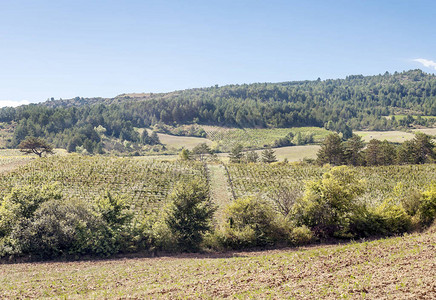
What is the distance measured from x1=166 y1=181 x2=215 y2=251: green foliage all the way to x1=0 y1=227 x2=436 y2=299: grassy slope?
13.5 ft

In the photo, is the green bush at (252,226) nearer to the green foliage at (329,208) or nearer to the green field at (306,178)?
the green foliage at (329,208)

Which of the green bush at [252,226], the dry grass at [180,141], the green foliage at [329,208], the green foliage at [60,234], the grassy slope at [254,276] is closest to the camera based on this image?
the grassy slope at [254,276]

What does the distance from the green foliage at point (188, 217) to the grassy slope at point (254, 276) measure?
4.11 m

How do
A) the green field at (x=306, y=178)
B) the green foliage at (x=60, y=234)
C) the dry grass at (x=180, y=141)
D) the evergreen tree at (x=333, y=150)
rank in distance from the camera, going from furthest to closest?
1. the dry grass at (x=180, y=141)
2. the evergreen tree at (x=333, y=150)
3. the green field at (x=306, y=178)
4. the green foliage at (x=60, y=234)

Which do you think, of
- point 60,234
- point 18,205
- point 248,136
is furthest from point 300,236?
point 248,136

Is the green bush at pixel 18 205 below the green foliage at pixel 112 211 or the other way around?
the other way around

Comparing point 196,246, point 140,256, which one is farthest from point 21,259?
point 196,246

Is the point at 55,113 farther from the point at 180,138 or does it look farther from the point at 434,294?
the point at 434,294

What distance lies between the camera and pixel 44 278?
20172 millimetres

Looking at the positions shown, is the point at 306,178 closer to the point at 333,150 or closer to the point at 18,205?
the point at 333,150

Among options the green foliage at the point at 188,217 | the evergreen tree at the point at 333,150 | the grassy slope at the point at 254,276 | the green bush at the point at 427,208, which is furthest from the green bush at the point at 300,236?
the evergreen tree at the point at 333,150

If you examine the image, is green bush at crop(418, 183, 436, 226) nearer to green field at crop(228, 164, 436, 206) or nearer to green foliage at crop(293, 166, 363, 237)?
green foliage at crop(293, 166, 363, 237)

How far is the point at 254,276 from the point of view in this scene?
16.7m

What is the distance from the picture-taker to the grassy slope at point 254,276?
12.9m
